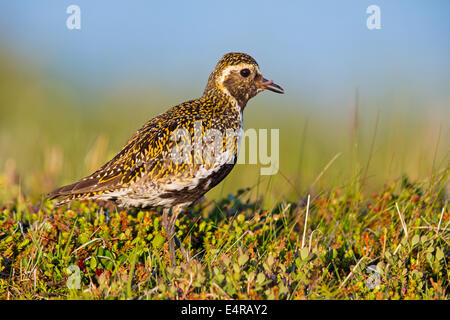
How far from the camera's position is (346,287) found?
4.84 m

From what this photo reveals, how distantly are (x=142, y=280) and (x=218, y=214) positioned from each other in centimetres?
208

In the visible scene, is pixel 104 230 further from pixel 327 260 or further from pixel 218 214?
pixel 327 260

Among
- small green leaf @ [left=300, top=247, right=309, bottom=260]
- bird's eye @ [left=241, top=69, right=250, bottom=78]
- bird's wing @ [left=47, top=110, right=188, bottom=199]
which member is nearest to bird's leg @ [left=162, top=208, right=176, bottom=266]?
bird's wing @ [left=47, top=110, right=188, bottom=199]

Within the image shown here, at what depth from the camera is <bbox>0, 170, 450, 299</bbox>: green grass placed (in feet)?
14.7

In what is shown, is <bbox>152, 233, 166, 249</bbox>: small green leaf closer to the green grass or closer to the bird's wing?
the green grass

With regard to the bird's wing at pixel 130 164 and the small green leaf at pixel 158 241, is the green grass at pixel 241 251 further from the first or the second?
the bird's wing at pixel 130 164


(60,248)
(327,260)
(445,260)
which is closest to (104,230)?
(60,248)

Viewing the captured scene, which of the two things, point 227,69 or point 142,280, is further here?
point 227,69

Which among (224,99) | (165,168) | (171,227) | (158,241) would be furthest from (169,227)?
(224,99)

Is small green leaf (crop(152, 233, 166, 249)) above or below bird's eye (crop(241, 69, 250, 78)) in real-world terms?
below

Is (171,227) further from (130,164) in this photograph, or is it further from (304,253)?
(304,253)

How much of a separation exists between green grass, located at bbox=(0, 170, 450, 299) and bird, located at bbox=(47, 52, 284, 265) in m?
0.31

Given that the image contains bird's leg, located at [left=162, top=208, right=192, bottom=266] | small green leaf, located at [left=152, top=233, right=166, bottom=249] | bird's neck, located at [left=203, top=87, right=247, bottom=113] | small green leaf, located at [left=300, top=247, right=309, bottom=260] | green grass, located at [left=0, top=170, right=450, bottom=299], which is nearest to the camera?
green grass, located at [left=0, top=170, right=450, bottom=299]

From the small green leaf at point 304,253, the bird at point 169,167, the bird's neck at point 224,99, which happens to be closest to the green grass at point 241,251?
the small green leaf at point 304,253
